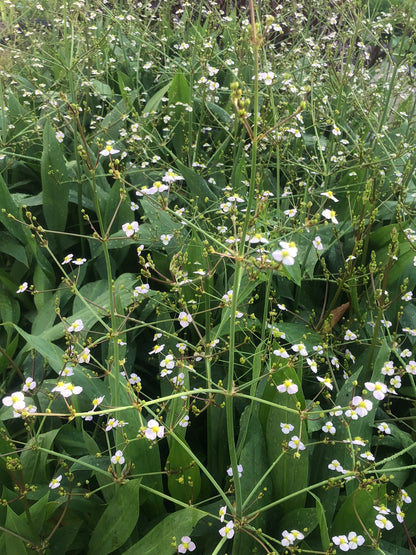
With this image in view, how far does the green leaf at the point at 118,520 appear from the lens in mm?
1103

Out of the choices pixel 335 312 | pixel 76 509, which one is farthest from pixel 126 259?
pixel 76 509

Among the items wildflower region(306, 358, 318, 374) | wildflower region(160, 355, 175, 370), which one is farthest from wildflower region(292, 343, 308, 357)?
wildflower region(160, 355, 175, 370)

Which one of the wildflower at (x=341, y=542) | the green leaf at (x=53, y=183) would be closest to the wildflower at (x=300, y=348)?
the wildflower at (x=341, y=542)

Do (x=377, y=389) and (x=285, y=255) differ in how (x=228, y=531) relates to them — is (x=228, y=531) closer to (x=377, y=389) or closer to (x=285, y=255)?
(x=377, y=389)

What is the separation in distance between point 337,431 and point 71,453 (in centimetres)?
73

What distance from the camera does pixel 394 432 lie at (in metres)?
1.42

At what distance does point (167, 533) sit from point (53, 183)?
4.56 ft

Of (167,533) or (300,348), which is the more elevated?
(300,348)

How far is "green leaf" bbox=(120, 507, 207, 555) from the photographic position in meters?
1.04

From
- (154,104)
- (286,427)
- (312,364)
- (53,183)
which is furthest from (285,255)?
(154,104)

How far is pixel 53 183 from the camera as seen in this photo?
1.96 metres

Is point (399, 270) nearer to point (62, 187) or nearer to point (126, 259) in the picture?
point (126, 259)

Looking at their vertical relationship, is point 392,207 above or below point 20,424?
above

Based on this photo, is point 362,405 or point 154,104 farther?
point 154,104
